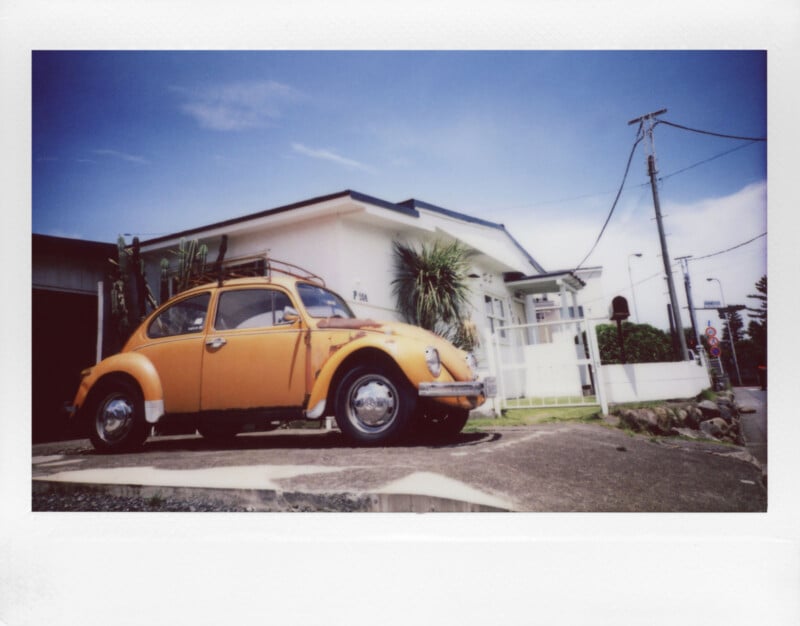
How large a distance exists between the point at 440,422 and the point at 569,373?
1155 millimetres

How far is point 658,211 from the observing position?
362 centimetres

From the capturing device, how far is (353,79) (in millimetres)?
3686

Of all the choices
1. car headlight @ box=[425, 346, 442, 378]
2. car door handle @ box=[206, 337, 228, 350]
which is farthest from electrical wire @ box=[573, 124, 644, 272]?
car door handle @ box=[206, 337, 228, 350]

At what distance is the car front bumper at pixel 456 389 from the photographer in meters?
3.00

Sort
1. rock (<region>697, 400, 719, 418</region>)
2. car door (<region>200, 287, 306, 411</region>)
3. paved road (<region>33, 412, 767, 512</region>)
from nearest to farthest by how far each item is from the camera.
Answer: paved road (<region>33, 412, 767, 512</region>) → car door (<region>200, 287, 306, 411</region>) → rock (<region>697, 400, 719, 418</region>)

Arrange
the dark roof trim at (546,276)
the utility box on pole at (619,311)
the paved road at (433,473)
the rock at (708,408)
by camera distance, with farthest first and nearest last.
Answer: the dark roof trim at (546,276) < the utility box on pole at (619,311) < the rock at (708,408) < the paved road at (433,473)

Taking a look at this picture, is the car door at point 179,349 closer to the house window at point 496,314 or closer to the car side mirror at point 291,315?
the car side mirror at point 291,315

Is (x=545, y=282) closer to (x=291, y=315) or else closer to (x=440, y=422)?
(x=440, y=422)

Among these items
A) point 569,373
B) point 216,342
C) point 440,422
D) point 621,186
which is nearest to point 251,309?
point 216,342

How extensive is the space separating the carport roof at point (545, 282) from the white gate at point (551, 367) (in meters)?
0.35

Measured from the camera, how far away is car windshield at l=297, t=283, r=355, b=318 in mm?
3381

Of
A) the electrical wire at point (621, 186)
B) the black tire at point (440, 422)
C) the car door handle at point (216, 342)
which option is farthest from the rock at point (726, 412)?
the car door handle at point (216, 342)

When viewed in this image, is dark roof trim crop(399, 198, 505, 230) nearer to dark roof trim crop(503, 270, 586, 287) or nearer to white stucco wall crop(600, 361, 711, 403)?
dark roof trim crop(503, 270, 586, 287)
